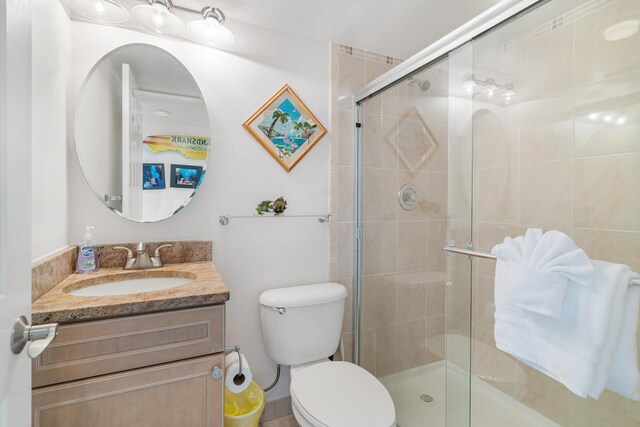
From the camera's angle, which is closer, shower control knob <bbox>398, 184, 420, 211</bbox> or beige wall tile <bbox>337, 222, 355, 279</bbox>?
shower control knob <bbox>398, 184, 420, 211</bbox>

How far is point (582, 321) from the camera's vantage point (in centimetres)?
79

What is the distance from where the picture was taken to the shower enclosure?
914 mm

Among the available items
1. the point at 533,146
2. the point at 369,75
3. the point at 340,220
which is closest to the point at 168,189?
the point at 340,220

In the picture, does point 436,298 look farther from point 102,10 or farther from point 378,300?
point 102,10

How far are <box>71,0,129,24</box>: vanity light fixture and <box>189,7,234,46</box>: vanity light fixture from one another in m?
0.28

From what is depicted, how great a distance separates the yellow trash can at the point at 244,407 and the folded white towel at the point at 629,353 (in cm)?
130

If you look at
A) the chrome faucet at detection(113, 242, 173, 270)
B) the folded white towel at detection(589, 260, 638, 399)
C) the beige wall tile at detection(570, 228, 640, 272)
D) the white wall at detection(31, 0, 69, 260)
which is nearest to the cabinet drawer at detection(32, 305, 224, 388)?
the white wall at detection(31, 0, 69, 260)

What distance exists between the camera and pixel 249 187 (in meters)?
1.62

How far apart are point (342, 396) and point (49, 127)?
156 centimetres

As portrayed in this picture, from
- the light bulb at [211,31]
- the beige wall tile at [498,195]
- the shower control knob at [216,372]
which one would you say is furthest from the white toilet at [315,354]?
the light bulb at [211,31]

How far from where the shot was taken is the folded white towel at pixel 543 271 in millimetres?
806

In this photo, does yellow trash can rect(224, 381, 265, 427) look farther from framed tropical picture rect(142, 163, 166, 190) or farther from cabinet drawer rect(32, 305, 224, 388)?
framed tropical picture rect(142, 163, 166, 190)

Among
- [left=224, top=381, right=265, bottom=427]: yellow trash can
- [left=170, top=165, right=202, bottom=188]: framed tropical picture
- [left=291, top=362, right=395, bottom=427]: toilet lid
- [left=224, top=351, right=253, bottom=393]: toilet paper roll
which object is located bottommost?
[left=224, top=381, right=265, bottom=427]: yellow trash can

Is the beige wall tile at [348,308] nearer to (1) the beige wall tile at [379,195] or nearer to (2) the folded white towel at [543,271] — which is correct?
(1) the beige wall tile at [379,195]
